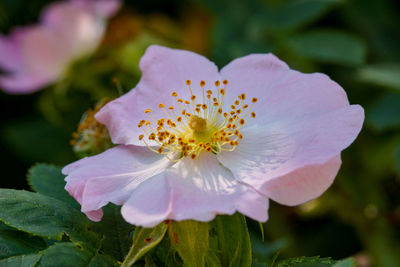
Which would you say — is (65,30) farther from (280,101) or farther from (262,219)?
(262,219)

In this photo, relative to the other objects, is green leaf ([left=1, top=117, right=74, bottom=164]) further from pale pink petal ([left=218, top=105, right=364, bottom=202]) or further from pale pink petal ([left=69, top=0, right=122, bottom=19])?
pale pink petal ([left=218, top=105, right=364, bottom=202])

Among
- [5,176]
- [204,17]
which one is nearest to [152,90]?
[5,176]

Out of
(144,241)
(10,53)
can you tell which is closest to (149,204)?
(144,241)

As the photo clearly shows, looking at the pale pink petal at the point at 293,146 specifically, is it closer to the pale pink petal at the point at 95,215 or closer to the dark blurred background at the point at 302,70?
the pale pink petal at the point at 95,215

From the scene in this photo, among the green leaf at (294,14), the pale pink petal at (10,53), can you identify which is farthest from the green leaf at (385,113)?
the pale pink petal at (10,53)

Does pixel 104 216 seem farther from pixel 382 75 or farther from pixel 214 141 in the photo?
pixel 382 75
